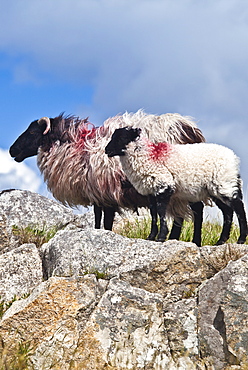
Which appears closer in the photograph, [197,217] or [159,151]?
[159,151]

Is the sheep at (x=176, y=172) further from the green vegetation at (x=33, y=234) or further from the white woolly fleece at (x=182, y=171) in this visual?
the green vegetation at (x=33, y=234)

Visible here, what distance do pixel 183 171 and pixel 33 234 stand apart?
3244 millimetres

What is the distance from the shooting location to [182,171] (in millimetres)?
7332

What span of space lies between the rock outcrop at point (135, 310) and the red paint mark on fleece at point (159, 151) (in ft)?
4.01

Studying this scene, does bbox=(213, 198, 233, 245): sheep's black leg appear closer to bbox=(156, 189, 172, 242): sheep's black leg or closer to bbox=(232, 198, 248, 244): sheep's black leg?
bbox=(232, 198, 248, 244): sheep's black leg

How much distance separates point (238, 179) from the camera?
24.6 feet

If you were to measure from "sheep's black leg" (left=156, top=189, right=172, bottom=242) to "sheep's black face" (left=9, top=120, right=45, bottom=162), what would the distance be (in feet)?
8.84

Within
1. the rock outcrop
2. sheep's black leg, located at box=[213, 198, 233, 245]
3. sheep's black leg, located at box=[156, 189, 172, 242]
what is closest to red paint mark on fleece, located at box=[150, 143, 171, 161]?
sheep's black leg, located at box=[156, 189, 172, 242]

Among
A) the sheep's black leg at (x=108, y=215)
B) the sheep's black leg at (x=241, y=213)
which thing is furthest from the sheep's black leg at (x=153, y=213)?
the sheep's black leg at (x=108, y=215)

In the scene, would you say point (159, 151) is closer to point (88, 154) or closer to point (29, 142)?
point (88, 154)

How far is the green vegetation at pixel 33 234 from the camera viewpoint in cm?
917

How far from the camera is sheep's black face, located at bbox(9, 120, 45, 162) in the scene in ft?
29.6

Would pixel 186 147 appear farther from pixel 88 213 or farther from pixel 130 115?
pixel 88 213

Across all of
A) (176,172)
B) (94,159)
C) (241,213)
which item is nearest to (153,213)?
(176,172)
